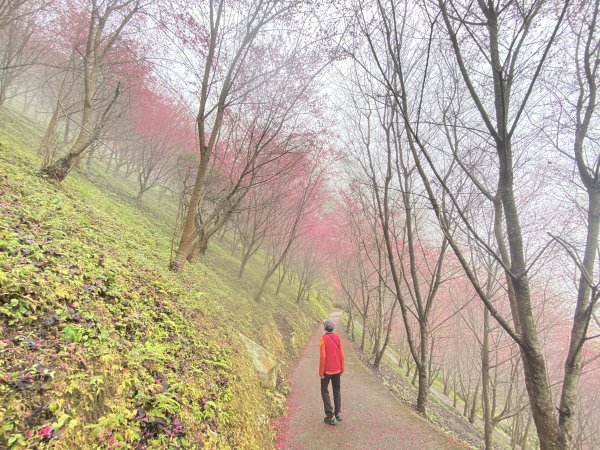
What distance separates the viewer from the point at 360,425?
18.0ft

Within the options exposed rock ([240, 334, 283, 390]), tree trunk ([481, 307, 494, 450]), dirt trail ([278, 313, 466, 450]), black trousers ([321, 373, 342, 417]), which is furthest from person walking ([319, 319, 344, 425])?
tree trunk ([481, 307, 494, 450])

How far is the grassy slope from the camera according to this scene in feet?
6.84

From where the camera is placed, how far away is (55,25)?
9.73 meters

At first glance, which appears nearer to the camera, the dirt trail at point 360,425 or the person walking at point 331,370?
the dirt trail at point 360,425

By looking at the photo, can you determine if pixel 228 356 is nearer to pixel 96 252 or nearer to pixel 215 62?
pixel 96 252

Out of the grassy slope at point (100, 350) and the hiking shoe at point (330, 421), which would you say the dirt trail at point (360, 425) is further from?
the grassy slope at point (100, 350)

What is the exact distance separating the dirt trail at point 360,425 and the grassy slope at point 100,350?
2.67 ft

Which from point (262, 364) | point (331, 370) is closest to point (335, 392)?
point (331, 370)

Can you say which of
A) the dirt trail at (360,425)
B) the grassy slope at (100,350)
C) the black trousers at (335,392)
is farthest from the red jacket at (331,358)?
the grassy slope at (100,350)

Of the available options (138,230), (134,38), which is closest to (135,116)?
(134,38)

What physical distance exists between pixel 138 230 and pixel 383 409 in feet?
27.0

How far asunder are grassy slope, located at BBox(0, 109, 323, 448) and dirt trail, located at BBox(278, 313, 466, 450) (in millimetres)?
812

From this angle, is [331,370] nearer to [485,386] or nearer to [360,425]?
[360,425]

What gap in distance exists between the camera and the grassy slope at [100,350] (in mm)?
2084
